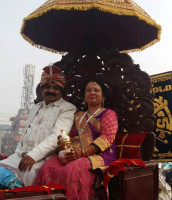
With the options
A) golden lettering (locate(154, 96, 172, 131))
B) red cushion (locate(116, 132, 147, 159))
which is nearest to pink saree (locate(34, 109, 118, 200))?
red cushion (locate(116, 132, 147, 159))

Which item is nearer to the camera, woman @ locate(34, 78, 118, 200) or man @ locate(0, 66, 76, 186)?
woman @ locate(34, 78, 118, 200)

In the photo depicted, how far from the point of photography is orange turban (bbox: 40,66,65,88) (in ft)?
11.1

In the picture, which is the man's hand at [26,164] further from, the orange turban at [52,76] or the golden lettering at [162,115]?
the golden lettering at [162,115]

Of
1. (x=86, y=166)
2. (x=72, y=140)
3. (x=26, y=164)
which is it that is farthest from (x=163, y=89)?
(x=26, y=164)

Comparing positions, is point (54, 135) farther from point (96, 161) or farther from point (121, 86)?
point (121, 86)

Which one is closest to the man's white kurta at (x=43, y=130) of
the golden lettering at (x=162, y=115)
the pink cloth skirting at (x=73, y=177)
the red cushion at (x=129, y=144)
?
the pink cloth skirting at (x=73, y=177)

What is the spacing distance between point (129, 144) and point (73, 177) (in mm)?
1016

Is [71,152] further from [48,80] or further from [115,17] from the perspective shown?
[115,17]

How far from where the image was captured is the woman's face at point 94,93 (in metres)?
3.17

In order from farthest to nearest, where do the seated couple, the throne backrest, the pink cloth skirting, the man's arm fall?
the throne backrest, the man's arm, the seated couple, the pink cloth skirting

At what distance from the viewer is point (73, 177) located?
2379 millimetres

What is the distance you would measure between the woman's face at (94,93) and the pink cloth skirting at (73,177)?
86cm

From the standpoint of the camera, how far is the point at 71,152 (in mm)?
2602

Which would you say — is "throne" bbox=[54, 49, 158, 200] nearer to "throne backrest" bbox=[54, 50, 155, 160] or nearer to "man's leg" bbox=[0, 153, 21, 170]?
"throne backrest" bbox=[54, 50, 155, 160]
